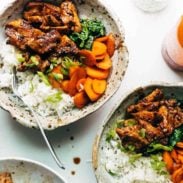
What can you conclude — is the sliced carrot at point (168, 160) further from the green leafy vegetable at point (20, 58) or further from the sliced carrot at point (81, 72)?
the green leafy vegetable at point (20, 58)

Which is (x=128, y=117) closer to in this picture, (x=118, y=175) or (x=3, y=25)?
(x=118, y=175)

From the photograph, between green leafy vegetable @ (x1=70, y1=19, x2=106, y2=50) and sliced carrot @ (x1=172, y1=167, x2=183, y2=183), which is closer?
sliced carrot @ (x1=172, y1=167, x2=183, y2=183)

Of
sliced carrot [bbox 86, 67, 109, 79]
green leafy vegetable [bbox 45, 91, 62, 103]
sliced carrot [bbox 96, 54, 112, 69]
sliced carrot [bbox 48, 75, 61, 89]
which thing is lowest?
green leafy vegetable [bbox 45, 91, 62, 103]

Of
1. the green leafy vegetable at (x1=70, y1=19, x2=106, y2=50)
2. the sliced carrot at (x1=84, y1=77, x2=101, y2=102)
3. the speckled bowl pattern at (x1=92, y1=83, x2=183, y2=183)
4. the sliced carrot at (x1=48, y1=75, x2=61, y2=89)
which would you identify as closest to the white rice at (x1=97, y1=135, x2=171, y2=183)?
the speckled bowl pattern at (x1=92, y1=83, x2=183, y2=183)

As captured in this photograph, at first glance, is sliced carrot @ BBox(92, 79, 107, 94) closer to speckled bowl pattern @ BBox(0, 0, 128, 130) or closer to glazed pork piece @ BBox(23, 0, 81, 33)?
speckled bowl pattern @ BBox(0, 0, 128, 130)

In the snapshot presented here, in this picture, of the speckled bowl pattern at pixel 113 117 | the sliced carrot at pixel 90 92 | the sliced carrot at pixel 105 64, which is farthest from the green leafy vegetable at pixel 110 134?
the sliced carrot at pixel 105 64

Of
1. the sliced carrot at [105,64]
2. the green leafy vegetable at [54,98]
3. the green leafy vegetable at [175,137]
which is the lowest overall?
the green leafy vegetable at [175,137]

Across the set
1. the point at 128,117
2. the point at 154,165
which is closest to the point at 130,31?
the point at 128,117

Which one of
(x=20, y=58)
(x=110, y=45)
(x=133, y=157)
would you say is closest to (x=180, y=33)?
(x=110, y=45)
